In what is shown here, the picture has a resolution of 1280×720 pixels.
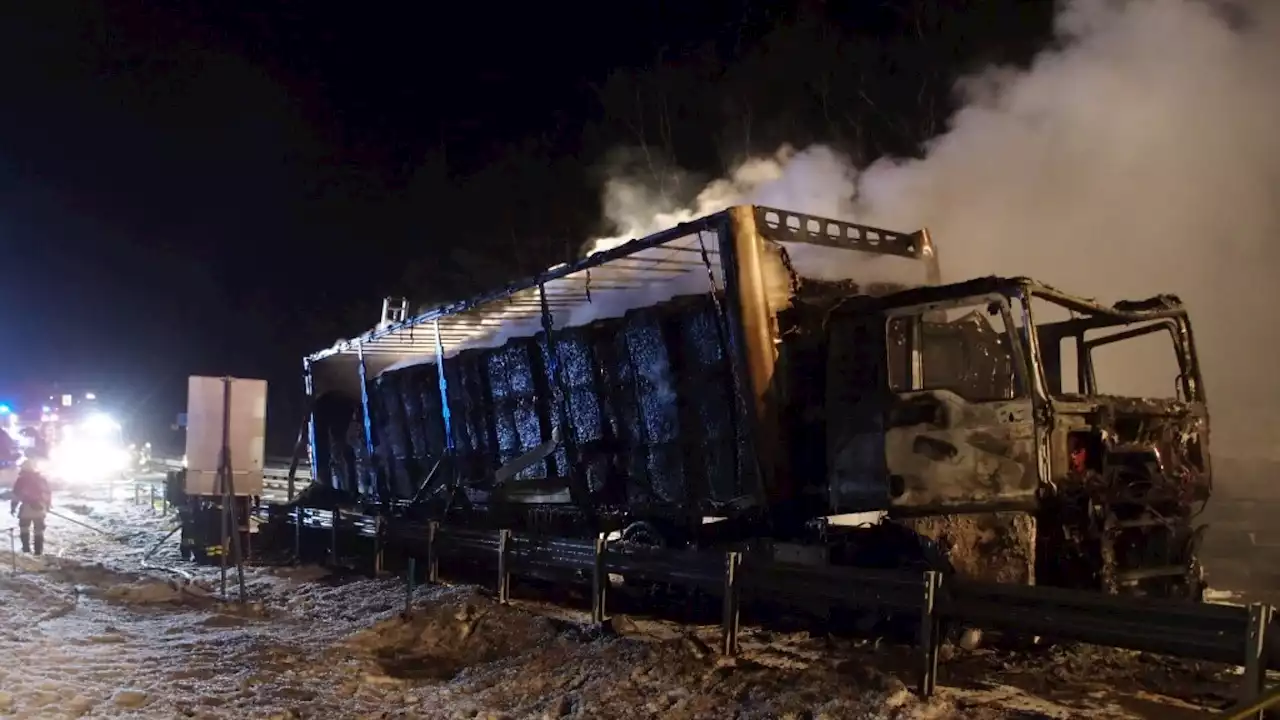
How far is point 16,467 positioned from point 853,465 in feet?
87.7

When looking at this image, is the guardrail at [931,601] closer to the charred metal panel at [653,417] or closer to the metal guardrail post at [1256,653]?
the metal guardrail post at [1256,653]

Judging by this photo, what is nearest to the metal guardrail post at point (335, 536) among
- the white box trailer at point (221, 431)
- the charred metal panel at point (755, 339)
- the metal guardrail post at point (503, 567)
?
the white box trailer at point (221, 431)

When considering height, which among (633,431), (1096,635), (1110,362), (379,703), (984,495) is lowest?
(379,703)

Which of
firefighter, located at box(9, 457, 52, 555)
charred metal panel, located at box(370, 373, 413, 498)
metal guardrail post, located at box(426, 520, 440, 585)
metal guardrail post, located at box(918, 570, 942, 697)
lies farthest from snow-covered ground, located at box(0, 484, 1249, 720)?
firefighter, located at box(9, 457, 52, 555)

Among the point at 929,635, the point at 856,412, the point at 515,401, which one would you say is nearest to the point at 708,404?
the point at 856,412

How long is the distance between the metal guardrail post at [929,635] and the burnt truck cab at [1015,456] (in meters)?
0.76

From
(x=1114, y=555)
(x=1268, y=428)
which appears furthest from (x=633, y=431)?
(x=1268, y=428)

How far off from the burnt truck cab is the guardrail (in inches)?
27.5

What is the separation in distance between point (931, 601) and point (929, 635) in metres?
0.20

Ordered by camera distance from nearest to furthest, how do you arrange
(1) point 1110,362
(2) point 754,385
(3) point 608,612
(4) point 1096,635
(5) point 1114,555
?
(4) point 1096,635 < (5) point 1114,555 < (2) point 754,385 < (3) point 608,612 < (1) point 1110,362

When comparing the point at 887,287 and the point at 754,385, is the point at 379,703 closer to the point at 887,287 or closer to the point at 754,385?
the point at 754,385

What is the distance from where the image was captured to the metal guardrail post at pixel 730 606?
22.3 ft

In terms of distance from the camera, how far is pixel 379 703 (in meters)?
6.41

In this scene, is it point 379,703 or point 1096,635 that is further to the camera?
point 379,703
